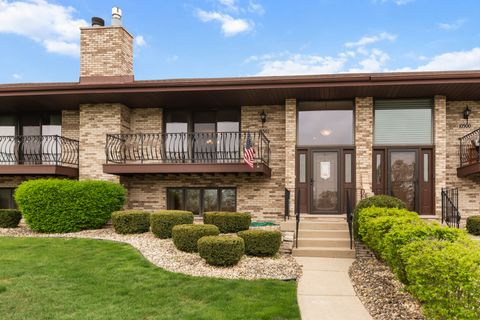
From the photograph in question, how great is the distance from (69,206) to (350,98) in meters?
9.00

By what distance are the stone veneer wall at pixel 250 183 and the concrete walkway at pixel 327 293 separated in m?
4.81

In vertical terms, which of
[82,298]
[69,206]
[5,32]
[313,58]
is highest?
[5,32]

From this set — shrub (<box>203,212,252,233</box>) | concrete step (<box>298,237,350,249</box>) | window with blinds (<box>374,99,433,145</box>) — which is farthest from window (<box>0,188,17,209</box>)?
window with blinds (<box>374,99,433,145</box>)

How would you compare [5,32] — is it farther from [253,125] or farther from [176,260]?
[176,260]

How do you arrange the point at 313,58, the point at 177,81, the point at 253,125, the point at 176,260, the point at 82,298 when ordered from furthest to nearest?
the point at 313,58 → the point at 253,125 → the point at 177,81 → the point at 176,260 → the point at 82,298

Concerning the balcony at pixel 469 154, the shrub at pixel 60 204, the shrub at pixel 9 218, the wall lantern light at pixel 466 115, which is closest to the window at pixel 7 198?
the shrub at pixel 9 218

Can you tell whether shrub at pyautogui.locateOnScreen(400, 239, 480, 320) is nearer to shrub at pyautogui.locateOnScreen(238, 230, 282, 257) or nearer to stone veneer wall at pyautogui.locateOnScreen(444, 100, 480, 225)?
shrub at pyautogui.locateOnScreen(238, 230, 282, 257)

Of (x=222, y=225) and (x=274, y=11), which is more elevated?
(x=274, y=11)

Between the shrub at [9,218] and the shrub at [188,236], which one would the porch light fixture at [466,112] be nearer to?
the shrub at [188,236]

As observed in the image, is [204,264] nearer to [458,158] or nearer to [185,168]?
[185,168]

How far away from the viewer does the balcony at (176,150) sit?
13062 mm

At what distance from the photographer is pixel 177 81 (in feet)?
41.2

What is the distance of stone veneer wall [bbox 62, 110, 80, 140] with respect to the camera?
14727 mm

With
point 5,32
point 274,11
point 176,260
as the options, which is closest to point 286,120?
point 176,260
